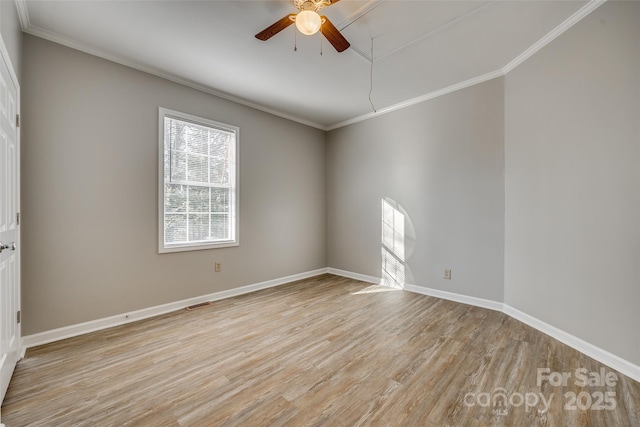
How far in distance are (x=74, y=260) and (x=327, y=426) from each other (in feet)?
9.00

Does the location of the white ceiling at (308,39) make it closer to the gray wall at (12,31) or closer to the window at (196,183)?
the gray wall at (12,31)

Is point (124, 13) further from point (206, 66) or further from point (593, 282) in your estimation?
Answer: point (593, 282)

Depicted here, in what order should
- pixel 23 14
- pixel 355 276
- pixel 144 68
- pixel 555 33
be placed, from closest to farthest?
pixel 23 14 → pixel 555 33 → pixel 144 68 → pixel 355 276

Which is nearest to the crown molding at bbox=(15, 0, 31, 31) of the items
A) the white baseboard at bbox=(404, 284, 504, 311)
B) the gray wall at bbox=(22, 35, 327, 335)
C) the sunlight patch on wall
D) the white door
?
the gray wall at bbox=(22, 35, 327, 335)

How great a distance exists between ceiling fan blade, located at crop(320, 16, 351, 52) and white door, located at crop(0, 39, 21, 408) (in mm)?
2028

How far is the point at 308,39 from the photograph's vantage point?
250 cm

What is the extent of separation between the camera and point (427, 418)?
1.54 metres

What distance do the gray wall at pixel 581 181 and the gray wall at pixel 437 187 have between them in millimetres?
240

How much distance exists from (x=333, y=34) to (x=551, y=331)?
3.32 m

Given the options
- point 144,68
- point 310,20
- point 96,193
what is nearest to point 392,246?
point 310,20

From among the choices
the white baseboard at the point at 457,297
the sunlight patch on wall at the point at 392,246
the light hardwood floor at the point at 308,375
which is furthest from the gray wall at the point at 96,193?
the white baseboard at the point at 457,297

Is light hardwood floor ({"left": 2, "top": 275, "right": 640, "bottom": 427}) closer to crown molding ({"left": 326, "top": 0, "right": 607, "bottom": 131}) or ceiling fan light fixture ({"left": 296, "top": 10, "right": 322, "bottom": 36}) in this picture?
ceiling fan light fixture ({"left": 296, "top": 10, "right": 322, "bottom": 36})

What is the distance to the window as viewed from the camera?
317 centimetres

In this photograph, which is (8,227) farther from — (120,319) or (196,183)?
(196,183)
